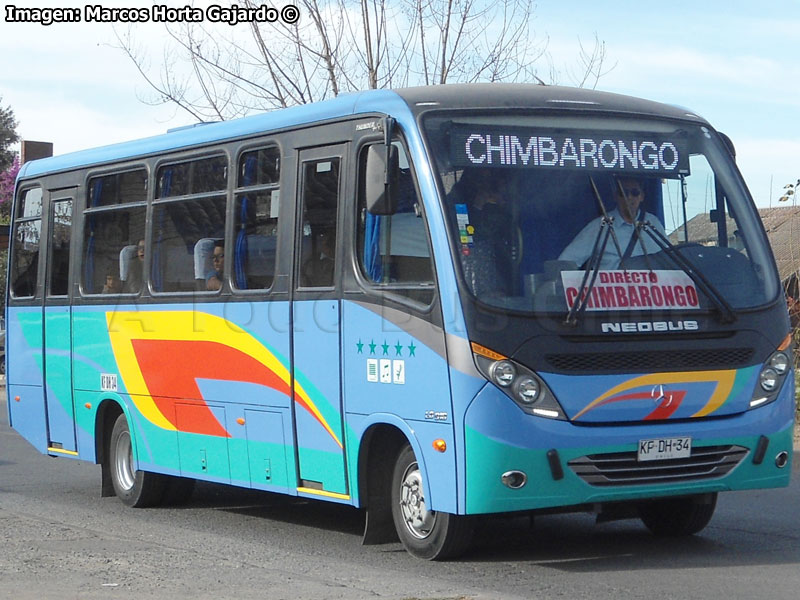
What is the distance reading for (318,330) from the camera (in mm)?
9859

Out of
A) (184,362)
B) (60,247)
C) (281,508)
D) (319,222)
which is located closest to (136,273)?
(184,362)

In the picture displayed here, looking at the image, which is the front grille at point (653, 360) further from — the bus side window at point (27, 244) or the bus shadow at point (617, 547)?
the bus side window at point (27, 244)

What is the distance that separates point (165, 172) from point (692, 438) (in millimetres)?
5445

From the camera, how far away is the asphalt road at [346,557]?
804 centimetres

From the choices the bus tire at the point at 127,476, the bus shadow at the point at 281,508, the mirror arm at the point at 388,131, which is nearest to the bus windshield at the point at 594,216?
the mirror arm at the point at 388,131

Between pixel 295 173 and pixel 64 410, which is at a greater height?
pixel 295 173

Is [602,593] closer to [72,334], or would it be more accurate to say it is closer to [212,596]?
[212,596]

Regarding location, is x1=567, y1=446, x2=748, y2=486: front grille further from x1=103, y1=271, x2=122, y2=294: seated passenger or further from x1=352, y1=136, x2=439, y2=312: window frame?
x1=103, y1=271, x2=122, y2=294: seated passenger

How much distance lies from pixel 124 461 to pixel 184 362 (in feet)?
6.00

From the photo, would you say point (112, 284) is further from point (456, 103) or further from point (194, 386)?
point (456, 103)

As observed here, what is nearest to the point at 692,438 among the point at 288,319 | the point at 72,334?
the point at 288,319

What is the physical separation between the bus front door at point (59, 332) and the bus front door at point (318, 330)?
4.16m

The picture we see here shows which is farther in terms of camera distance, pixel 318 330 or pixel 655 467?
pixel 318 330

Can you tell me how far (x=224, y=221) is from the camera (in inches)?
440
